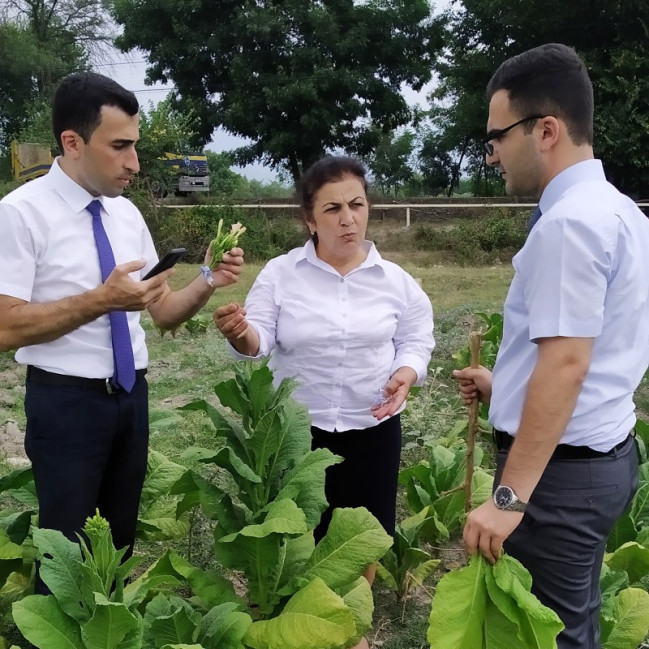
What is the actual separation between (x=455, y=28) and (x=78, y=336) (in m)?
26.9

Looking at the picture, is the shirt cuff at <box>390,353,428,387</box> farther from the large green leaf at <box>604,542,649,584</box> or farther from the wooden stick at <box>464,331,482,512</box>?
the large green leaf at <box>604,542,649,584</box>

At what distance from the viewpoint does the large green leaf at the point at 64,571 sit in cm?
231

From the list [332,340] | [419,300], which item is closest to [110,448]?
[332,340]

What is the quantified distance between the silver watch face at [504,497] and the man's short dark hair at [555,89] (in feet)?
2.95

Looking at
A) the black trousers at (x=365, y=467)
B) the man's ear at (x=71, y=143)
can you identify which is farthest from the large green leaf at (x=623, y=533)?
the man's ear at (x=71, y=143)

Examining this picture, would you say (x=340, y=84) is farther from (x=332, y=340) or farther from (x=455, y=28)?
(x=332, y=340)

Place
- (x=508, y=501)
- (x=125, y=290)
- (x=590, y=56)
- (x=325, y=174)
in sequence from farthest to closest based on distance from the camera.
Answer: (x=590, y=56) → (x=325, y=174) → (x=125, y=290) → (x=508, y=501)

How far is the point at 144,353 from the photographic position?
2.88 meters

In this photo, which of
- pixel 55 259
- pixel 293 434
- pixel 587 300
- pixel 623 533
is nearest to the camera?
pixel 587 300

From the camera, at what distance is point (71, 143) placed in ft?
8.59

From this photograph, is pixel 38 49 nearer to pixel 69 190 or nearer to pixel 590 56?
pixel 590 56

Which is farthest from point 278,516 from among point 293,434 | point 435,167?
point 435,167

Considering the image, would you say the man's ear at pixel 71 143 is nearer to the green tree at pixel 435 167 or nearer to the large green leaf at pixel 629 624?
the large green leaf at pixel 629 624

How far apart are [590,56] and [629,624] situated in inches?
815
